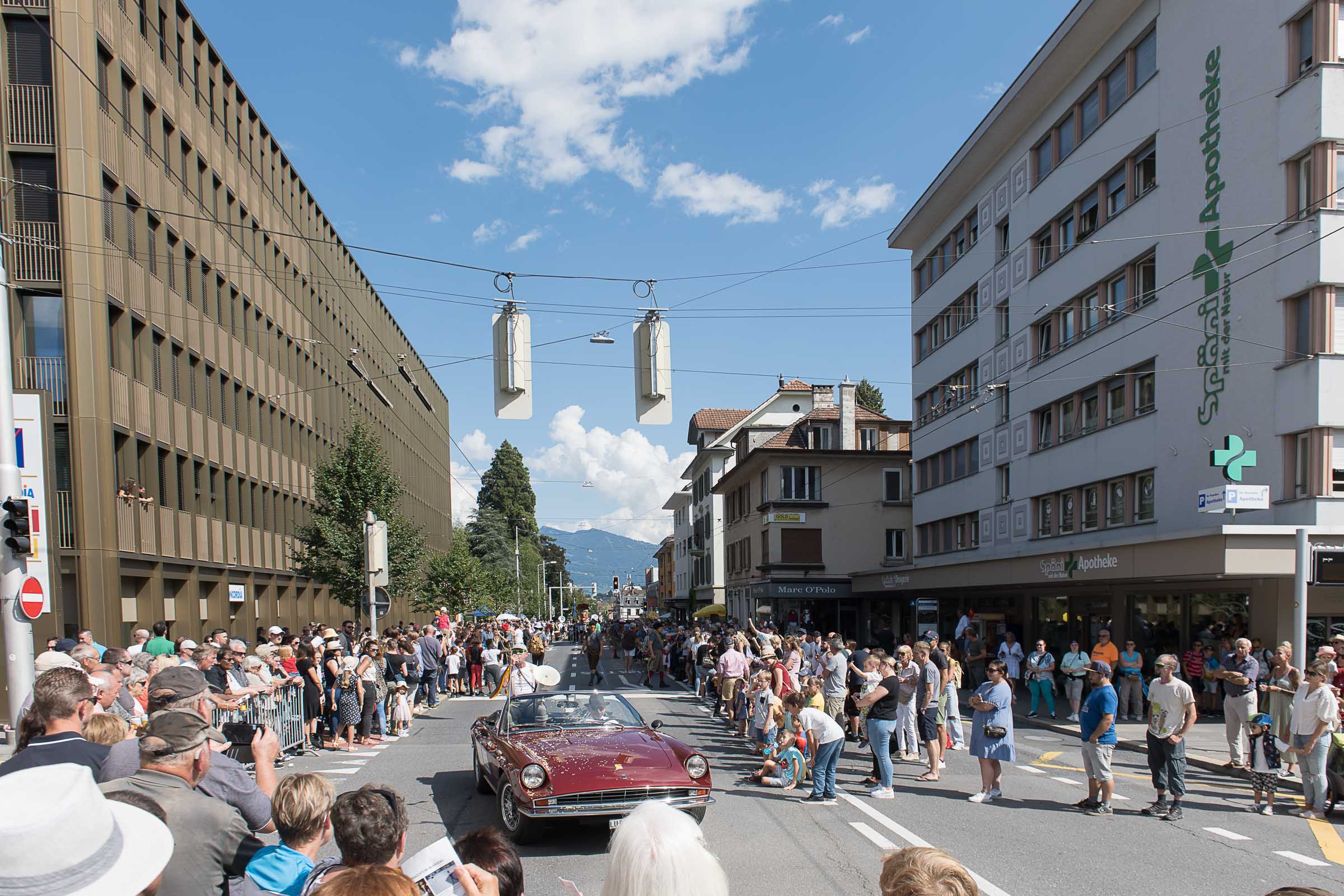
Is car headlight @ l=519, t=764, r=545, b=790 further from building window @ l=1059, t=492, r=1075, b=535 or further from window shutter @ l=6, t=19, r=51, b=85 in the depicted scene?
building window @ l=1059, t=492, r=1075, b=535

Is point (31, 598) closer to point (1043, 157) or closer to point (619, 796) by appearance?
point (619, 796)

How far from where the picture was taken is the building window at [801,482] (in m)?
50.6

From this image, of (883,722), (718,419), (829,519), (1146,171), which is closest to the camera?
(883,722)

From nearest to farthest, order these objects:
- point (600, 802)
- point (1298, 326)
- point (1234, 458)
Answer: point (600, 802), point (1298, 326), point (1234, 458)

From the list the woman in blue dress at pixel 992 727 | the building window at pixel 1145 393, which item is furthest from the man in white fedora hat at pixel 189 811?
the building window at pixel 1145 393

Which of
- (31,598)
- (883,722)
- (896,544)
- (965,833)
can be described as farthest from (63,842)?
(896,544)

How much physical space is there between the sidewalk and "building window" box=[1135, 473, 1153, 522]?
17.8ft

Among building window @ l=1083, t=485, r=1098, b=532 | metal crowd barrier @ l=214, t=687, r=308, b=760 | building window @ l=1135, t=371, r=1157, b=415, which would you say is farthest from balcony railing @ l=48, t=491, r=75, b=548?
building window @ l=1083, t=485, r=1098, b=532

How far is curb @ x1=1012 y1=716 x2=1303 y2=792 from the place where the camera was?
12828 millimetres

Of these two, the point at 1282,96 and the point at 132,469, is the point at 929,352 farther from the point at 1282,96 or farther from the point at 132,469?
the point at 132,469

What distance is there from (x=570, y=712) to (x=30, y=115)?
794 inches

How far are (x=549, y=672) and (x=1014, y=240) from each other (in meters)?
24.0

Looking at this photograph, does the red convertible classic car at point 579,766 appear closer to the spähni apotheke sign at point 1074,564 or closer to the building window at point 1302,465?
the spähni apotheke sign at point 1074,564

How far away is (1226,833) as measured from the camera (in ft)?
32.6
